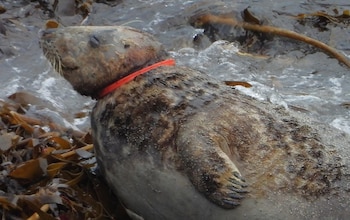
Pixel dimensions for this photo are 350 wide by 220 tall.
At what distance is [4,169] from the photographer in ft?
13.8

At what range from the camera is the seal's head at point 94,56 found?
4016 millimetres

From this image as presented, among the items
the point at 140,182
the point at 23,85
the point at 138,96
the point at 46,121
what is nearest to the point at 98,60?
the point at 138,96

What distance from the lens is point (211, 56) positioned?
739 cm

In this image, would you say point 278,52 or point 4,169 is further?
point 278,52

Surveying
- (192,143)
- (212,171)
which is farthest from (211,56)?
(212,171)

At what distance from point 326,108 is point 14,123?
282 cm

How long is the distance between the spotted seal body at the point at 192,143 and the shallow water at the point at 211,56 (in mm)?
1628

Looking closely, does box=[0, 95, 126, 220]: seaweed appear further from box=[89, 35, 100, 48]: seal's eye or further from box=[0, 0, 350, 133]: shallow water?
box=[0, 0, 350, 133]: shallow water

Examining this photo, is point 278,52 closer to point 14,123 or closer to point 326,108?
point 326,108

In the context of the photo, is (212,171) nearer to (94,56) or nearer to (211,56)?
(94,56)

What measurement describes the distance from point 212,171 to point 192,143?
0.20 metres

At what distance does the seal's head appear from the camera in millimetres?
4016

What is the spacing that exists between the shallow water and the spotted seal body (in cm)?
163

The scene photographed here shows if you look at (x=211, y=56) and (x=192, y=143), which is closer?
(x=192, y=143)
